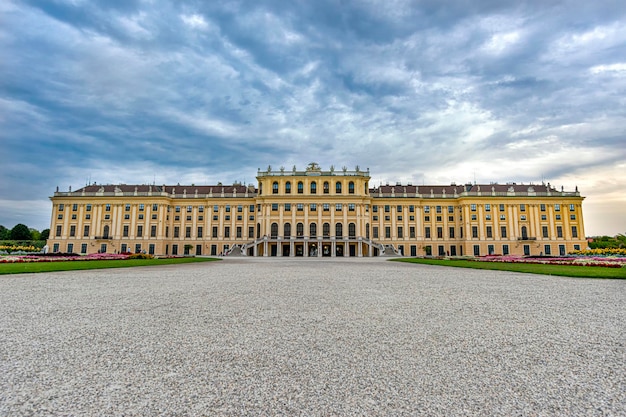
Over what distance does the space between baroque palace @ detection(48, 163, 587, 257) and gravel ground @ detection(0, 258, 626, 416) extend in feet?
168

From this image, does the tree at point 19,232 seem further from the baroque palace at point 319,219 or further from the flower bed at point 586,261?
the flower bed at point 586,261

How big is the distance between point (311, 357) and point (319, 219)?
57164 mm

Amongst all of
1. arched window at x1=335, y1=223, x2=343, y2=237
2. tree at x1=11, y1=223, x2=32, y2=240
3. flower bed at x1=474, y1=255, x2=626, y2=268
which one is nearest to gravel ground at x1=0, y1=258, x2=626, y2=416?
flower bed at x1=474, y1=255, x2=626, y2=268

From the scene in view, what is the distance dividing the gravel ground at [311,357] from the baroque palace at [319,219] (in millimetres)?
51061

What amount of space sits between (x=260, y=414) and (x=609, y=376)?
4118mm

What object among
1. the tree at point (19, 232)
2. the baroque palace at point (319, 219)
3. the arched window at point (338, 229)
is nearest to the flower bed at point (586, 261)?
the baroque palace at point (319, 219)

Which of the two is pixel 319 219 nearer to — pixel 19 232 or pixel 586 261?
pixel 586 261

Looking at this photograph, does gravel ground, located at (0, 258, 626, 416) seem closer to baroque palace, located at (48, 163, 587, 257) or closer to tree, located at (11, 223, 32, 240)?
baroque palace, located at (48, 163, 587, 257)

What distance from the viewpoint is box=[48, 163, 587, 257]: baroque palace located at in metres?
62.2

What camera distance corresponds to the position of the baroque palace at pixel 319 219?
62.2 metres

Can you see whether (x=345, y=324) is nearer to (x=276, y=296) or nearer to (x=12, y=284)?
(x=276, y=296)

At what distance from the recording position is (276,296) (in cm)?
1071

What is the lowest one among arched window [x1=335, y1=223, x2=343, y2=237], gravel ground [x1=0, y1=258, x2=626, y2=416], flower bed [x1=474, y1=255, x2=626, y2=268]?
gravel ground [x1=0, y1=258, x2=626, y2=416]

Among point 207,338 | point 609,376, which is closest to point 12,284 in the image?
point 207,338
